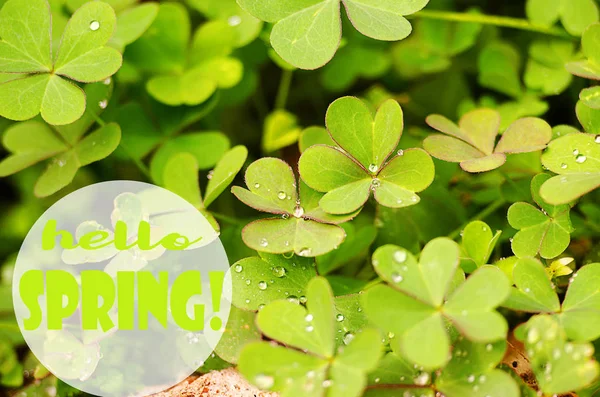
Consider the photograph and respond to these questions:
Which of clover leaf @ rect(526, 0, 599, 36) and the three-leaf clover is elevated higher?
clover leaf @ rect(526, 0, 599, 36)

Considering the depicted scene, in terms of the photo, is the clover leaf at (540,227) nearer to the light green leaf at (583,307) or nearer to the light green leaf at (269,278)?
the light green leaf at (583,307)

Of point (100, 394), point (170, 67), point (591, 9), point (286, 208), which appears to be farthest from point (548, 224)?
point (170, 67)

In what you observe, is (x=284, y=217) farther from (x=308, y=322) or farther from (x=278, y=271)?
(x=308, y=322)

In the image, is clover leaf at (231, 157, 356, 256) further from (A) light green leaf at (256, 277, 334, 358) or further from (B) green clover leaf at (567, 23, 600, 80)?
(B) green clover leaf at (567, 23, 600, 80)

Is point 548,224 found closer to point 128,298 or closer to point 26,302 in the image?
point 128,298

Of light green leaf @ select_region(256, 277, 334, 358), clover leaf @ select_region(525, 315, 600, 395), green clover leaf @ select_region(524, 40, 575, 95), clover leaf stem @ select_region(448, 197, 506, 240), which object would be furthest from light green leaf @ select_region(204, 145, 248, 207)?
green clover leaf @ select_region(524, 40, 575, 95)

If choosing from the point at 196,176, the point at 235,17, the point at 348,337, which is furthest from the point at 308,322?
the point at 235,17

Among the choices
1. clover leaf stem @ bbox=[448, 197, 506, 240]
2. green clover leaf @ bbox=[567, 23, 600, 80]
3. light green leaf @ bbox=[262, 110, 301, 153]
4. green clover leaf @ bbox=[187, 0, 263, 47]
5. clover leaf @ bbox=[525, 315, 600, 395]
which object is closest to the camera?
clover leaf @ bbox=[525, 315, 600, 395]
